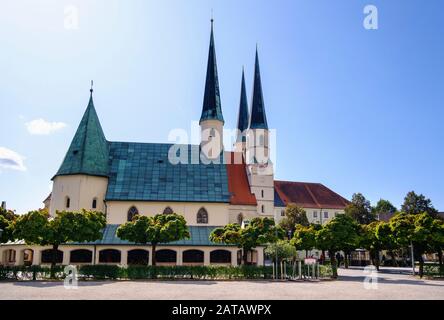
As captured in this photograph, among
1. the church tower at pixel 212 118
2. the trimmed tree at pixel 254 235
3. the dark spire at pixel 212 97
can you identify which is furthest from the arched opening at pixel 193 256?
the dark spire at pixel 212 97

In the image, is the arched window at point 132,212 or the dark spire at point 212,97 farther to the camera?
the dark spire at point 212,97

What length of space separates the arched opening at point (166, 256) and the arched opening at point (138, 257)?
1177 millimetres

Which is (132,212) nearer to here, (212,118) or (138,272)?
(138,272)

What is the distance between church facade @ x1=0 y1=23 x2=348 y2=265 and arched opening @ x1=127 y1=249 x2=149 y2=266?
0.31 ft

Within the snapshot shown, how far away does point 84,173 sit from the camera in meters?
41.8

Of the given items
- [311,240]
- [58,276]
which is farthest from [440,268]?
[58,276]

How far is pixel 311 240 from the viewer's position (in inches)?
1475

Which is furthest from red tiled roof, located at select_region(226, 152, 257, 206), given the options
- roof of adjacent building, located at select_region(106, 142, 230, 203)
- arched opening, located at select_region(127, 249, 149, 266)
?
arched opening, located at select_region(127, 249, 149, 266)

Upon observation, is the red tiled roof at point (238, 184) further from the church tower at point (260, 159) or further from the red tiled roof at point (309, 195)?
the red tiled roof at point (309, 195)

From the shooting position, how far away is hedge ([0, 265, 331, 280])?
100 feet

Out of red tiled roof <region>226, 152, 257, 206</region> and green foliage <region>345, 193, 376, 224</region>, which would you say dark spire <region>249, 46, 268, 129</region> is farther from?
green foliage <region>345, 193, 376, 224</region>

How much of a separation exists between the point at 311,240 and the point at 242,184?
54.6 ft

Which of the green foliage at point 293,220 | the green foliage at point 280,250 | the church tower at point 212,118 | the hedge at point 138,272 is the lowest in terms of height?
the hedge at point 138,272

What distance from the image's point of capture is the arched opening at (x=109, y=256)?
38.1 metres
